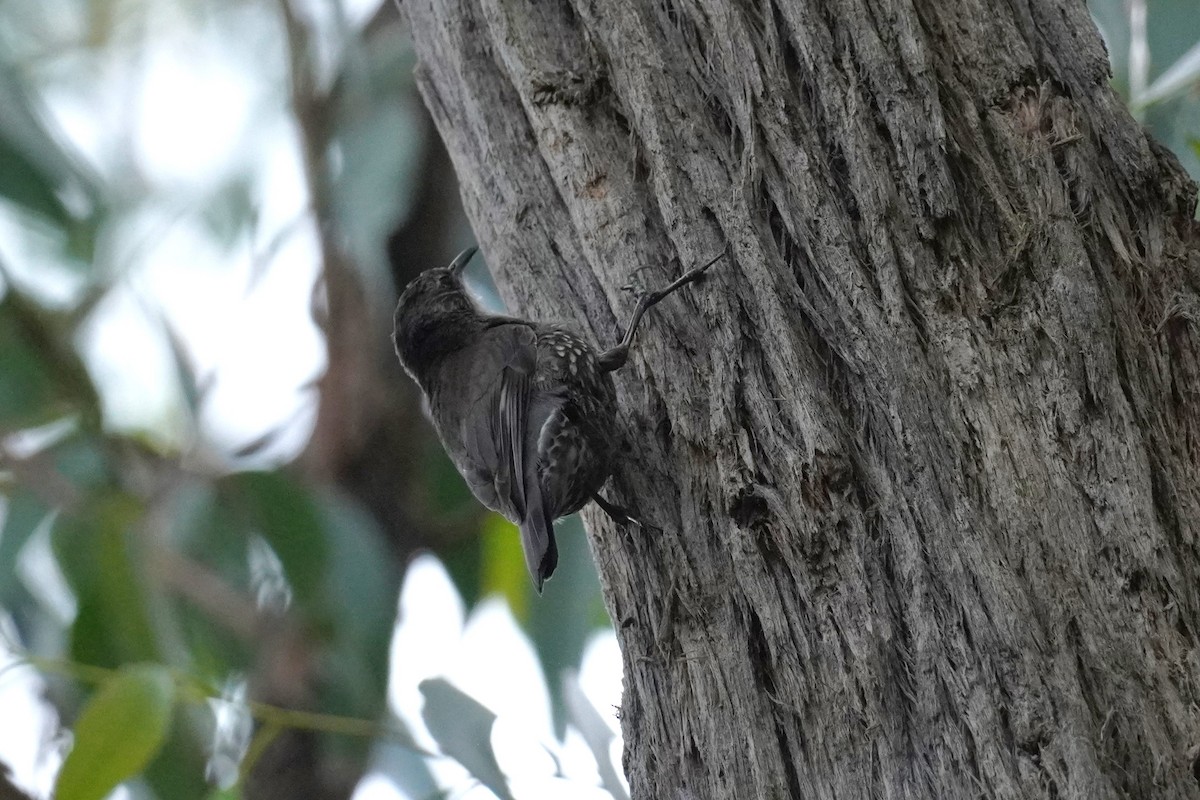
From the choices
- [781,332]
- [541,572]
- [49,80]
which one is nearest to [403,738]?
[541,572]

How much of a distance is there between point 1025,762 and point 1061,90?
1.13 metres

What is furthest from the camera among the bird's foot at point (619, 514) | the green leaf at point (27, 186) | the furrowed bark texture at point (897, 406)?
the green leaf at point (27, 186)

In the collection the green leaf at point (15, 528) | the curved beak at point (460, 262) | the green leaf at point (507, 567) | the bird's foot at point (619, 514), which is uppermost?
the curved beak at point (460, 262)

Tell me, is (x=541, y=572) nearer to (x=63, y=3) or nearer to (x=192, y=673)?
(x=192, y=673)

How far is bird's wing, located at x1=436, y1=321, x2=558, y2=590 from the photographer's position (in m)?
2.78

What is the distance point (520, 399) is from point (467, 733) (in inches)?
32.2

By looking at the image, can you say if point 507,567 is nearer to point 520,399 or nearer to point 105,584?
point 520,399

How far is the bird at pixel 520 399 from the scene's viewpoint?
102 inches

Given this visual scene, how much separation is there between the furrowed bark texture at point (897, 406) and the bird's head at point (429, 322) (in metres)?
1.01

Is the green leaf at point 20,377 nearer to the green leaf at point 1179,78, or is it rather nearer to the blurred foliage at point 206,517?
the blurred foliage at point 206,517

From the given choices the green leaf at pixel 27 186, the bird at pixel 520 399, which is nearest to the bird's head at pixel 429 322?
the bird at pixel 520 399

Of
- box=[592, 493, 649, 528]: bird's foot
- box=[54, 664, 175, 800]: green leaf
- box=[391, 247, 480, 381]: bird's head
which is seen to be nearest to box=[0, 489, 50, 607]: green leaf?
box=[54, 664, 175, 800]: green leaf

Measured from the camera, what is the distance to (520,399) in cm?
301

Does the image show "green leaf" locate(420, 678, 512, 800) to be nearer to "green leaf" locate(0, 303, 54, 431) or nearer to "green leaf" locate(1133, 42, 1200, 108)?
"green leaf" locate(0, 303, 54, 431)
